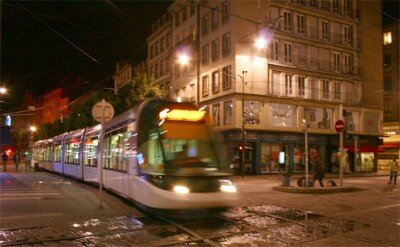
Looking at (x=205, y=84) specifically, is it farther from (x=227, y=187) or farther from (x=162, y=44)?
(x=227, y=187)

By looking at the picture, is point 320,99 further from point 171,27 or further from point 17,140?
point 17,140

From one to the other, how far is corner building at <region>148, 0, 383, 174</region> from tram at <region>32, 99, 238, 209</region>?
75.2 ft

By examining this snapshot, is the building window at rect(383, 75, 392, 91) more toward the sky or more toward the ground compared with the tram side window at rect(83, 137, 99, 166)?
more toward the sky

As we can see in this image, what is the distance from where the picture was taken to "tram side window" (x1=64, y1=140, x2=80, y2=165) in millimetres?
23703

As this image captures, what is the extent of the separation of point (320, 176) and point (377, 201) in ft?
16.4

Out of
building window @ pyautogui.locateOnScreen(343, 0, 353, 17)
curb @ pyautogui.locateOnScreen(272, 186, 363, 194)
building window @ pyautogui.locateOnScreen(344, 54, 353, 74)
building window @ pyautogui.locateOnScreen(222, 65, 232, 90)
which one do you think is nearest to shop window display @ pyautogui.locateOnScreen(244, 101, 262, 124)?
building window @ pyautogui.locateOnScreen(222, 65, 232, 90)

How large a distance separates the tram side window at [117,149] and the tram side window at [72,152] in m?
7.27

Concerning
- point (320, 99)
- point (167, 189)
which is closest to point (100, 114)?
point (167, 189)

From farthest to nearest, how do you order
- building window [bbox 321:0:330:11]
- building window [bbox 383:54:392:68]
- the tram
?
building window [bbox 383:54:392:68]
building window [bbox 321:0:330:11]
the tram

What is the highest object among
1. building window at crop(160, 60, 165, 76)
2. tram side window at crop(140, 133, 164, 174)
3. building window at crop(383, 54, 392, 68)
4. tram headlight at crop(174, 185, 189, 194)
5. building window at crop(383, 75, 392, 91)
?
building window at crop(383, 54, 392, 68)

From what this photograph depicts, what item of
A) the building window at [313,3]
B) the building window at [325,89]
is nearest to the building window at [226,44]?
the building window at [313,3]

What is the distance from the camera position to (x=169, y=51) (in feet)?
171

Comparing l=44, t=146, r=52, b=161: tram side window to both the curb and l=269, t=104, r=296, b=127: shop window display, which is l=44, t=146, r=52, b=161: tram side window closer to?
l=269, t=104, r=296, b=127: shop window display

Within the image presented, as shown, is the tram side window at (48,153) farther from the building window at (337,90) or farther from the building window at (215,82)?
the building window at (337,90)
